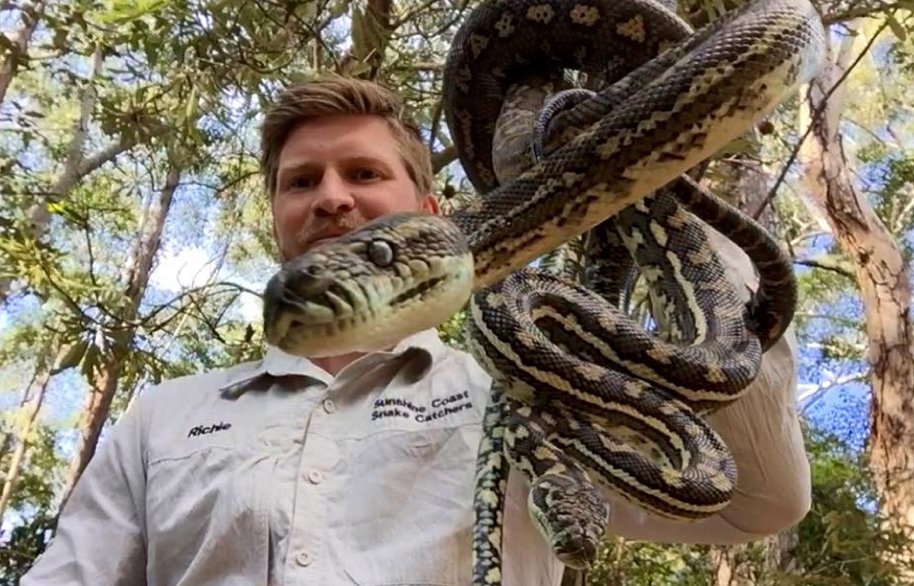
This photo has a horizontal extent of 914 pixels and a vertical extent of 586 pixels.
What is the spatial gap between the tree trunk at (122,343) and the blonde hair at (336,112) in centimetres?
170

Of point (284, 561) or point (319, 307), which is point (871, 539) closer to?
point (284, 561)

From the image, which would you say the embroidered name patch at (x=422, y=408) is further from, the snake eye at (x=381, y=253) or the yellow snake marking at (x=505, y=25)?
the snake eye at (x=381, y=253)

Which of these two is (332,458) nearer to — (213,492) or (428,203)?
(213,492)

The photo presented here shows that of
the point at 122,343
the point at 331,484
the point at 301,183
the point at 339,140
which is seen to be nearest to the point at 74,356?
the point at 122,343

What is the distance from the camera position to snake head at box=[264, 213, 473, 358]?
40.2 inches

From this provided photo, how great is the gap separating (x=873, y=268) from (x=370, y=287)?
7.24m

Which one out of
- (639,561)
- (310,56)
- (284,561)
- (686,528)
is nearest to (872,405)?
(639,561)

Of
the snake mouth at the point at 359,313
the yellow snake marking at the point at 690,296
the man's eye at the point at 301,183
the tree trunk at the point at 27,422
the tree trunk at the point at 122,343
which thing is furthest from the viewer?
the tree trunk at the point at 27,422

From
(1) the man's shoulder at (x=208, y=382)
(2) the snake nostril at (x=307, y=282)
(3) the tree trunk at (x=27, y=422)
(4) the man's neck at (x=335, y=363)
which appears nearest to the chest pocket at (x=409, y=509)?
(4) the man's neck at (x=335, y=363)

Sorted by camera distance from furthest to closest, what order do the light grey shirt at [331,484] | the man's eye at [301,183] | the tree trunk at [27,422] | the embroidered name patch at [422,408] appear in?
1. the tree trunk at [27,422]
2. the man's eye at [301,183]
3. the embroidered name patch at [422,408]
4. the light grey shirt at [331,484]

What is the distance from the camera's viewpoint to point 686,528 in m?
2.12

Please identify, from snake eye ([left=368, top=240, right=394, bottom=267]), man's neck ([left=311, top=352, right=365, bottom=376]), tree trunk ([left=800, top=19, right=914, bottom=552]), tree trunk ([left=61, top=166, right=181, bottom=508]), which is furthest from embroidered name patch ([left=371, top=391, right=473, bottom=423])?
tree trunk ([left=800, top=19, right=914, bottom=552])

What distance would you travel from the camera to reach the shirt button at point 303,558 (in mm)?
1935

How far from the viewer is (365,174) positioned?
7.42 ft
